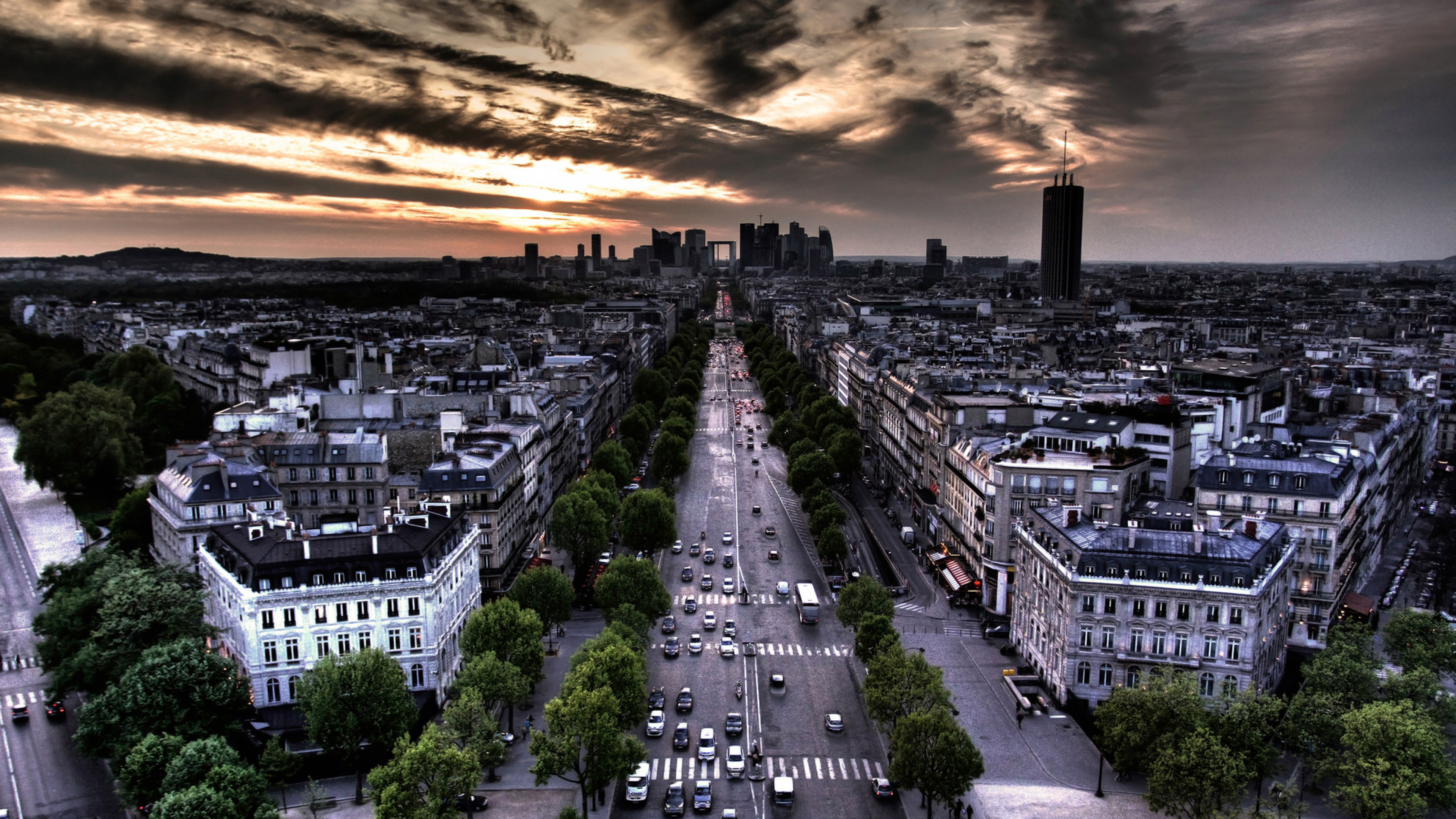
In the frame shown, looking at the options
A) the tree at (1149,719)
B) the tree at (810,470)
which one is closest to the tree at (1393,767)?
the tree at (1149,719)

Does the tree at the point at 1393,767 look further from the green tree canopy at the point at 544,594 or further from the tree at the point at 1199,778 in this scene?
the green tree canopy at the point at 544,594

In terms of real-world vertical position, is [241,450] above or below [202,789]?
above

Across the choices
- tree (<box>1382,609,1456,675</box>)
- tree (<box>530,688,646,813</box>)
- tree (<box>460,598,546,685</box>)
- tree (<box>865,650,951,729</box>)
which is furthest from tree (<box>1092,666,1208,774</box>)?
tree (<box>460,598,546,685</box>)

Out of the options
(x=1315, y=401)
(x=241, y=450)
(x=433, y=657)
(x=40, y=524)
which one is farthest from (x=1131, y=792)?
(x=40, y=524)

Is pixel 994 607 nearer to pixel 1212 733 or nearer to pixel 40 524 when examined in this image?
pixel 1212 733

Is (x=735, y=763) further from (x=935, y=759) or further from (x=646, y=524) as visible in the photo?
(x=646, y=524)

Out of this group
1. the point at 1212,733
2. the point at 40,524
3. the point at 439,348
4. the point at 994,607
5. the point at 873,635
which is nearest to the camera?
the point at 1212,733

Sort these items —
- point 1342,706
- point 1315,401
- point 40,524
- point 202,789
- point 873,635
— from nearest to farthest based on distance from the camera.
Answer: point 202,789 < point 1342,706 < point 873,635 < point 40,524 < point 1315,401
